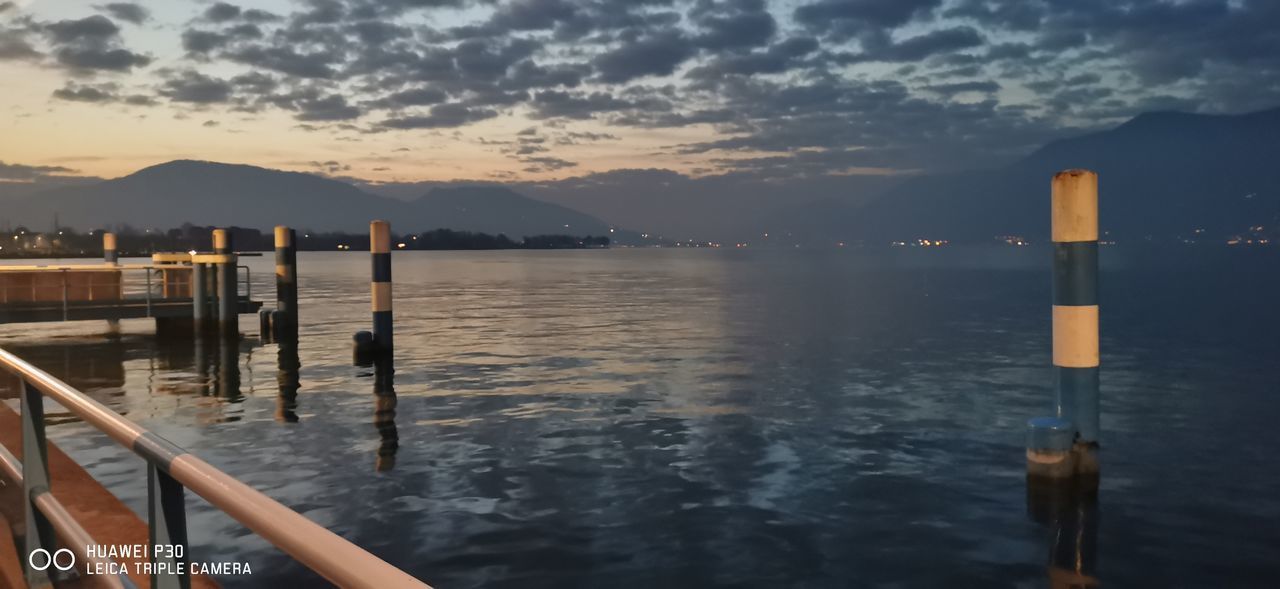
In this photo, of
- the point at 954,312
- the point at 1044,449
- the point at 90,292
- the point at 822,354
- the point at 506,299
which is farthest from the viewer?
the point at 506,299

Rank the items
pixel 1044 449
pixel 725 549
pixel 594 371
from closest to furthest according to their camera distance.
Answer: pixel 725 549, pixel 1044 449, pixel 594 371

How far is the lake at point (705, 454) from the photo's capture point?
6.33 m

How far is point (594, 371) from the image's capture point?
1580 centimetres

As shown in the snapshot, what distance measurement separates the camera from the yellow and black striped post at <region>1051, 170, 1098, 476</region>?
7188 mm

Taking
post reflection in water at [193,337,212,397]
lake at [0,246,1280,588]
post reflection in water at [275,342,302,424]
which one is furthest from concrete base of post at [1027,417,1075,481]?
post reflection in water at [193,337,212,397]

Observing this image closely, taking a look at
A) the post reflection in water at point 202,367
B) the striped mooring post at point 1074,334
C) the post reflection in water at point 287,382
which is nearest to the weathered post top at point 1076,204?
the striped mooring post at point 1074,334

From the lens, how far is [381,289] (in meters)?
17.3

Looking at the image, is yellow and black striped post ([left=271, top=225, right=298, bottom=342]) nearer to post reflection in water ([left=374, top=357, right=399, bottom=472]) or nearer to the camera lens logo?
post reflection in water ([left=374, top=357, right=399, bottom=472])

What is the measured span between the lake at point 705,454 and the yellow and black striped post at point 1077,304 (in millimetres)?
776

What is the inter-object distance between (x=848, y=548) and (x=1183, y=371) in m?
12.3

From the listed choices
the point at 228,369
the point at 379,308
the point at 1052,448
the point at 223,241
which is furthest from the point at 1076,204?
the point at 223,241

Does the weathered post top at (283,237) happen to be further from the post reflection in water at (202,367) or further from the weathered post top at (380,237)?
the weathered post top at (380,237)

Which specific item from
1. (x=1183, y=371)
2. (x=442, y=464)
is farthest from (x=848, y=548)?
(x=1183, y=371)

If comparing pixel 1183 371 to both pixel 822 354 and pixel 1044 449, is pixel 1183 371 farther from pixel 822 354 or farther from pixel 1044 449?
pixel 1044 449
